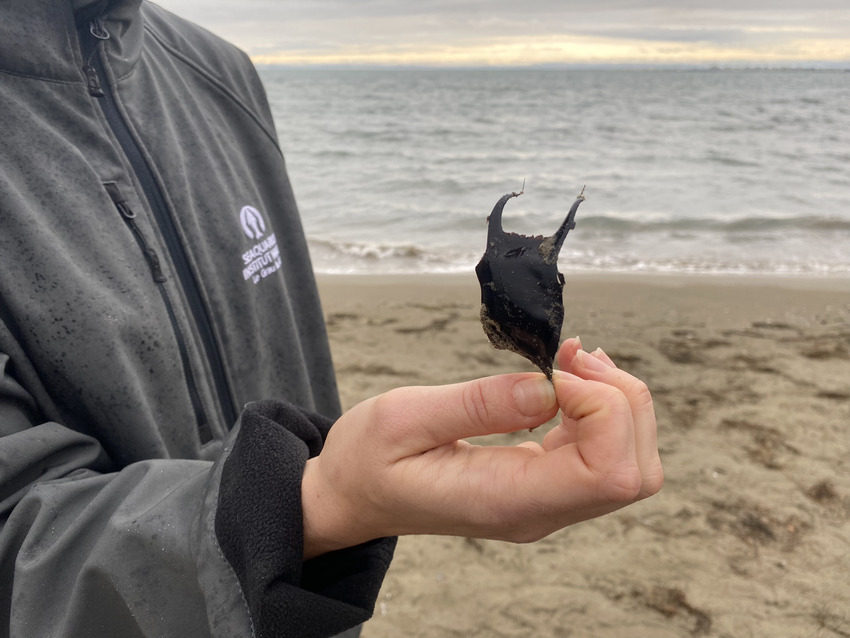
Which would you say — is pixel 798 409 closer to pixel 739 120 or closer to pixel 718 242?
pixel 718 242

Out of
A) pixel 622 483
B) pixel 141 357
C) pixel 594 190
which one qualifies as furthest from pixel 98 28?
pixel 594 190

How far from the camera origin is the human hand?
813 mm

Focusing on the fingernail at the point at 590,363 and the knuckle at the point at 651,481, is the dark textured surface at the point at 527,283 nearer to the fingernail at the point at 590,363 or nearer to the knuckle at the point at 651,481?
the fingernail at the point at 590,363

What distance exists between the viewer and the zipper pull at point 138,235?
4.04 ft

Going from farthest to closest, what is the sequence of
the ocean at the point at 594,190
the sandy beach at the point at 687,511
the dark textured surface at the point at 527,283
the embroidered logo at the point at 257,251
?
the ocean at the point at 594,190
the sandy beach at the point at 687,511
the embroidered logo at the point at 257,251
the dark textured surface at the point at 527,283

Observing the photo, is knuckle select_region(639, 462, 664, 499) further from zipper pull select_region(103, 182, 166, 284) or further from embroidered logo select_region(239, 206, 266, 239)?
embroidered logo select_region(239, 206, 266, 239)

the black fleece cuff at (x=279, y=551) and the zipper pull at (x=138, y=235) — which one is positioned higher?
the zipper pull at (x=138, y=235)

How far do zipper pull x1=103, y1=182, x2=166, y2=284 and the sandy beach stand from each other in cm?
203

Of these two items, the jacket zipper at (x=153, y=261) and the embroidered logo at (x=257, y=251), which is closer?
the jacket zipper at (x=153, y=261)

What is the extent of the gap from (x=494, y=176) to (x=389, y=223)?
380 centimetres

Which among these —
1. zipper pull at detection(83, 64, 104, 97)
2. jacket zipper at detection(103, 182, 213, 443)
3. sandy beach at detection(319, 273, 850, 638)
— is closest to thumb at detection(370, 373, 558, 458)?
jacket zipper at detection(103, 182, 213, 443)

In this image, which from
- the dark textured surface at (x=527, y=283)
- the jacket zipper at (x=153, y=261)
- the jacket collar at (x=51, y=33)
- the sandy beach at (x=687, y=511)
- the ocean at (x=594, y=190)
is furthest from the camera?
the ocean at (x=594, y=190)

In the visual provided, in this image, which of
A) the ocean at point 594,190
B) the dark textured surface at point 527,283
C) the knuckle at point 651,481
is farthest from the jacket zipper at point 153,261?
the ocean at point 594,190

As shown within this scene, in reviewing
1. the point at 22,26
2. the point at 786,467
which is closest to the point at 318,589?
the point at 22,26
